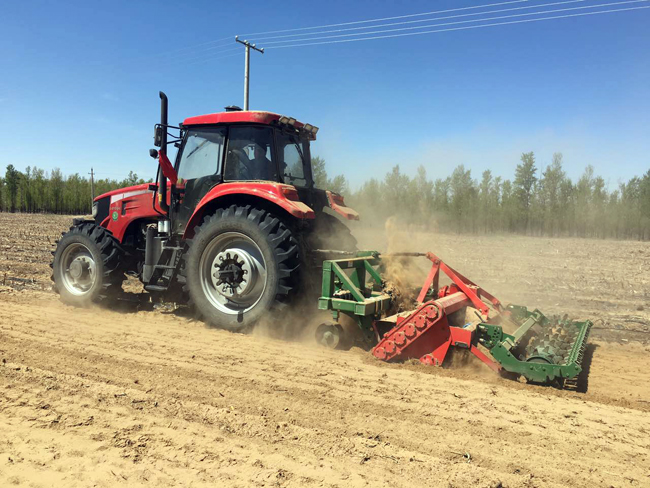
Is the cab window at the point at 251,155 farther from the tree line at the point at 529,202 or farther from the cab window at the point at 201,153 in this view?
the tree line at the point at 529,202

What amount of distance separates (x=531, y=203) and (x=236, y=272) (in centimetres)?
4343

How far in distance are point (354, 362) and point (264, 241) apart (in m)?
1.70

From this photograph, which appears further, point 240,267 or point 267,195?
point 240,267

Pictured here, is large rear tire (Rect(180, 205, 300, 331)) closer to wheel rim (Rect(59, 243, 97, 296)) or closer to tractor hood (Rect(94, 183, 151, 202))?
tractor hood (Rect(94, 183, 151, 202))

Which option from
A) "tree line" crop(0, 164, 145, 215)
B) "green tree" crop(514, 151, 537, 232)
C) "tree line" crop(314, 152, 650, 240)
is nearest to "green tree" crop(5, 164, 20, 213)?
"tree line" crop(0, 164, 145, 215)

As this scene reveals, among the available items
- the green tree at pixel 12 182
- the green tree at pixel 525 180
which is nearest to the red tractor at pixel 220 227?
the green tree at pixel 525 180

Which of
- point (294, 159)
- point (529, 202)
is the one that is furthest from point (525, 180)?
point (294, 159)

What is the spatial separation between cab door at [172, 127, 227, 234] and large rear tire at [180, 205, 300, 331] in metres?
0.59

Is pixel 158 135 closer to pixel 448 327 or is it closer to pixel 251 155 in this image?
pixel 251 155

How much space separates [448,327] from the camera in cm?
438

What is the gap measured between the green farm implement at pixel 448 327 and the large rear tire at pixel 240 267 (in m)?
0.56

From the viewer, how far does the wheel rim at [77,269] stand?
22.7 feet

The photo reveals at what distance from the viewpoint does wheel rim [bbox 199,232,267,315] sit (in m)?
5.56

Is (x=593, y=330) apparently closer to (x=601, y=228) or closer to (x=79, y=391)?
(x=79, y=391)
